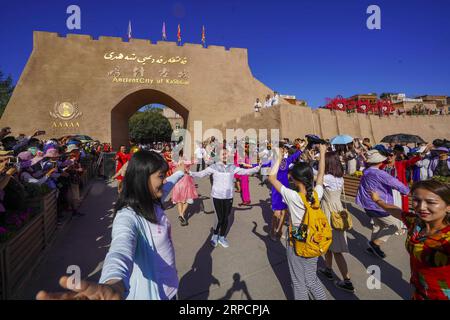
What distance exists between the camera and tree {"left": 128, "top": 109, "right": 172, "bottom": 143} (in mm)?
52125

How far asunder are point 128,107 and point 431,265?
25.6m

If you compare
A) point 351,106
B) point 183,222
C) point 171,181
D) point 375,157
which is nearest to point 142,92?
point 351,106

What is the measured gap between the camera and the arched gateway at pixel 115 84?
62.4ft

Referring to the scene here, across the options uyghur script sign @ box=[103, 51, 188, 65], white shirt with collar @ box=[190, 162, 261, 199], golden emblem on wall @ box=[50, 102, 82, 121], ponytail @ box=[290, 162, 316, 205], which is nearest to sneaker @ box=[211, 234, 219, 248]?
white shirt with collar @ box=[190, 162, 261, 199]

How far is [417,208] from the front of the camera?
1.90 meters

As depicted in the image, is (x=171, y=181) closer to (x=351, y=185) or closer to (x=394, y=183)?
Answer: (x=394, y=183)

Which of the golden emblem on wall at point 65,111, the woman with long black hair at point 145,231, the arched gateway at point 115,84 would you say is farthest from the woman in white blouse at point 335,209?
the golden emblem on wall at point 65,111

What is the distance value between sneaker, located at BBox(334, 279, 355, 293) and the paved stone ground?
71mm

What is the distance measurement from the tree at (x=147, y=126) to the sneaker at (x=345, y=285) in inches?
2040

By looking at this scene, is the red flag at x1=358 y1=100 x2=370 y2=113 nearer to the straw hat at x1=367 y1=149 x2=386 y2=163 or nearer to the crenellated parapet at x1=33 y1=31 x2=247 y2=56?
the crenellated parapet at x1=33 y1=31 x2=247 y2=56

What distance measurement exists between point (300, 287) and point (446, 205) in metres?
1.55

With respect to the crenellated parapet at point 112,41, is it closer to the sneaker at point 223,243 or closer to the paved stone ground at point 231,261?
the paved stone ground at point 231,261

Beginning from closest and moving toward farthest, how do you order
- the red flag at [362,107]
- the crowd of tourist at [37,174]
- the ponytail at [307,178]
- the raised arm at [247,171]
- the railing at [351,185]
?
the ponytail at [307,178] < the crowd of tourist at [37,174] < the raised arm at [247,171] < the railing at [351,185] < the red flag at [362,107]

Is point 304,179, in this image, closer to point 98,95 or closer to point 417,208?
point 417,208
